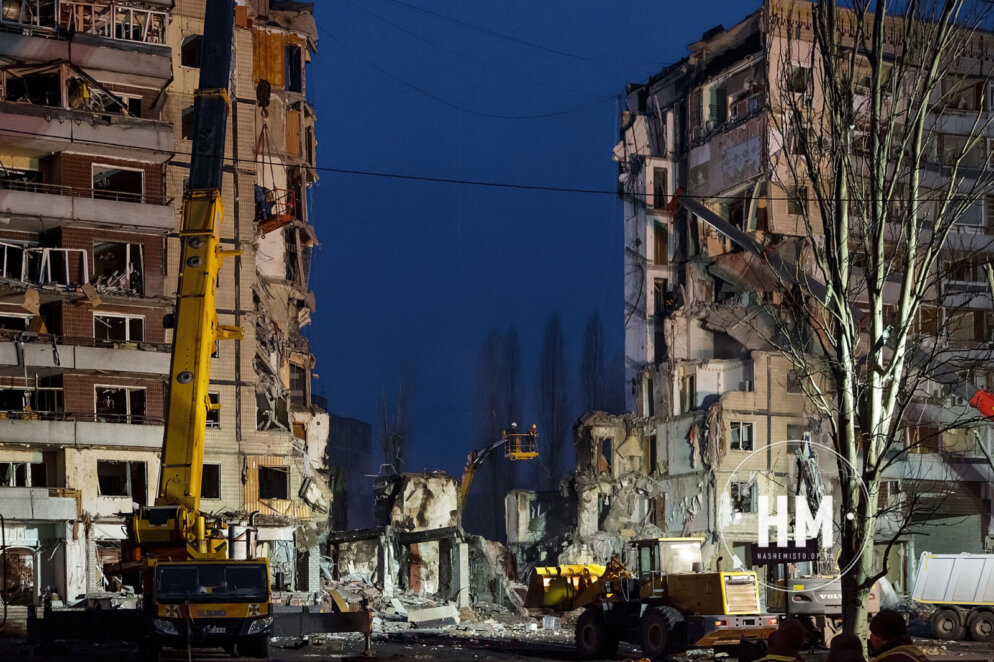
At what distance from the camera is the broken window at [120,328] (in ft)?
151

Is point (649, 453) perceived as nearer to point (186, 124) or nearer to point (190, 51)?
point (186, 124)

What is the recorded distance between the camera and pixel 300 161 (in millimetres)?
57719

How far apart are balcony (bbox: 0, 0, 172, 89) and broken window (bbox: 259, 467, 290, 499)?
14.3 meters

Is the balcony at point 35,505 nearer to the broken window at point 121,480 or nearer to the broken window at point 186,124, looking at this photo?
the broken window at point 121,480

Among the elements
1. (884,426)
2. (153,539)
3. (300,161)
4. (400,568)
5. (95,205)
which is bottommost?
(400,568)

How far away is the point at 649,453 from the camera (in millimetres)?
65688

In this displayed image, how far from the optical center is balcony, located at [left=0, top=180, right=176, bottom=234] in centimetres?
4397

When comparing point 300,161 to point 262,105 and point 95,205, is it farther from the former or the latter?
point 95,205

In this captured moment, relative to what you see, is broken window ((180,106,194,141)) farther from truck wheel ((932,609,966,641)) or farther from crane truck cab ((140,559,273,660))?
truck wheel ((932,609,966,641))

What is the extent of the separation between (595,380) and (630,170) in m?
22.4

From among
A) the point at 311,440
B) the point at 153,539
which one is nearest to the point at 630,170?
the point at 311,440

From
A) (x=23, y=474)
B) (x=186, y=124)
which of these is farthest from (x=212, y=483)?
(x=186, y=124)

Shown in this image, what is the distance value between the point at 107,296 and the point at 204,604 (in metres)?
22.8

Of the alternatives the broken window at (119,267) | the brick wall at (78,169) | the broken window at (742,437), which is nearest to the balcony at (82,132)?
the brick wall at (78,169)
